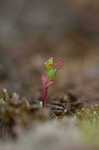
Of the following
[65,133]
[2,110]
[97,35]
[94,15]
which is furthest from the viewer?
[94,15]

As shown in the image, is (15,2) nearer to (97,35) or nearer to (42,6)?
(42,6)

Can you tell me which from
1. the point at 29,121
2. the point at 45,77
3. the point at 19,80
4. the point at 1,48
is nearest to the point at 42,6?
the point at 1,48

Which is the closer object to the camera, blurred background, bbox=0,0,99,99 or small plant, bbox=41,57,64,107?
small plant, bbox=41,57,64,107

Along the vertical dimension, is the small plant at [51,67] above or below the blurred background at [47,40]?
below

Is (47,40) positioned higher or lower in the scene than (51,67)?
higher

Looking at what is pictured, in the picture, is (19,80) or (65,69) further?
(65,69)

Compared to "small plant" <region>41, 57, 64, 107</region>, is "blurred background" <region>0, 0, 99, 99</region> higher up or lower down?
higher up

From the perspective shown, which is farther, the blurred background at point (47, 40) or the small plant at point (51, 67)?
the blurred background at point (47, 40)

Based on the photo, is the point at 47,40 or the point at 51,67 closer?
the point at 51,67
